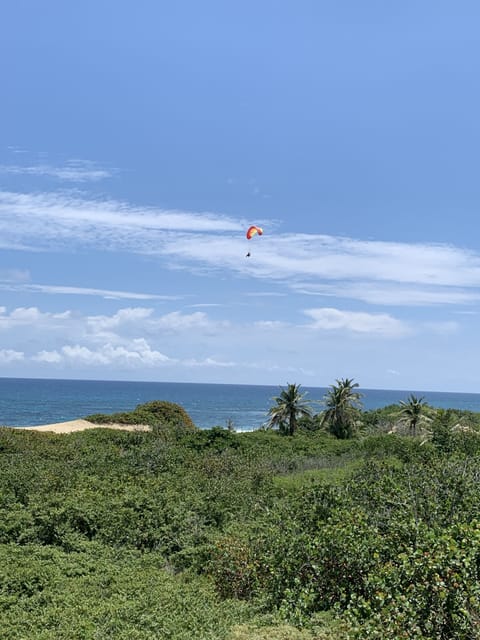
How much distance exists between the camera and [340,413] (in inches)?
1827

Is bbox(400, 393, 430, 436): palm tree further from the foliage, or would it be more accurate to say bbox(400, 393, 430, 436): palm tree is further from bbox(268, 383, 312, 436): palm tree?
the foliage

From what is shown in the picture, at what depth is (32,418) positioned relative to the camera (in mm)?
83875

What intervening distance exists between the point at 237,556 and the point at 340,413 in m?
36.7

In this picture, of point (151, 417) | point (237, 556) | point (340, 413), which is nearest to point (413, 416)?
point (340, 413)

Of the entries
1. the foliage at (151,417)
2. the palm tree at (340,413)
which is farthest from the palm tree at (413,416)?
the foliage at (151,417)

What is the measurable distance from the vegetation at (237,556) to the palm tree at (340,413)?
2749cm

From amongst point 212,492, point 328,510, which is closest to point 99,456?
point 212,492

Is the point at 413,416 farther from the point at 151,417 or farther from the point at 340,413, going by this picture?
the point at 151,417

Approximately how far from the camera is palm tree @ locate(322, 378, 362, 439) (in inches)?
1825

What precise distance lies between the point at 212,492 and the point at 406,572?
10.9 m

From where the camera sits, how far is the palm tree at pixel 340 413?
46344 millimetres

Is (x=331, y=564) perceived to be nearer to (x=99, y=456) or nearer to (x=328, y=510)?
(x=328, y=510)

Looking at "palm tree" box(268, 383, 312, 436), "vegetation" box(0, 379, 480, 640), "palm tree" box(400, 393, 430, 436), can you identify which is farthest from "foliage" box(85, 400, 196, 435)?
"vegetation" box(0, 379, 480, 640)

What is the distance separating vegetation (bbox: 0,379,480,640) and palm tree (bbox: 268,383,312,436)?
83.2ft
